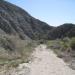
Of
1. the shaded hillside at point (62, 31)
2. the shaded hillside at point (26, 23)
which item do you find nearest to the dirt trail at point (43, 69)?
the shaded hillside at point (26, 23)

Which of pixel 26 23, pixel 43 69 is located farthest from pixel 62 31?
pixel 43 69

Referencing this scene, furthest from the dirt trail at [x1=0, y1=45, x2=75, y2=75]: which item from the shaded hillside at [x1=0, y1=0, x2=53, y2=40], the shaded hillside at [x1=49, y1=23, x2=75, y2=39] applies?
the shaded hillside at [x1=49, y1=23, x2=75, y2=39]

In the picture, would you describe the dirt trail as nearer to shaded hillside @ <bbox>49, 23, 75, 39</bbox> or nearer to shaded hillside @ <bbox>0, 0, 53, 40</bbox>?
shaded hillside @ <bbox>0, 0, 53, 40</bbox>

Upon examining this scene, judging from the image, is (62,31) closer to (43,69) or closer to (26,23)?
(26,23)

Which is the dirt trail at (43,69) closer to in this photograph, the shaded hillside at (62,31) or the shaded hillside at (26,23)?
the shaded hillside at (26,23)

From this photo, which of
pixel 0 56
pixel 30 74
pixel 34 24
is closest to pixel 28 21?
pixel 34 24

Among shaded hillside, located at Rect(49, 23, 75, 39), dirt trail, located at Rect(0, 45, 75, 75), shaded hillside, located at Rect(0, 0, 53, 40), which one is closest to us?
dirt trail, located at Rect(0, 45, 75, 75)

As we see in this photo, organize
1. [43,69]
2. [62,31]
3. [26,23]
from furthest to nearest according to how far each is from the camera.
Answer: [26,23] → [62,31] → [43,69]

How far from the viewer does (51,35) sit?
479 ft

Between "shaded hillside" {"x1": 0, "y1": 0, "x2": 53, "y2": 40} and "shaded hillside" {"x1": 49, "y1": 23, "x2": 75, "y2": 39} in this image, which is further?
"shaded hillside" {"x1": 49, "y1": 23, "x2": 75, "y2": 39}

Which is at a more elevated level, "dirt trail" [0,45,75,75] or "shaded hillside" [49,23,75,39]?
"shaded hillside" [49,23,75,39]

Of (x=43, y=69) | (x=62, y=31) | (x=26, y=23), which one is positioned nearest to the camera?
(x=43, y=69)

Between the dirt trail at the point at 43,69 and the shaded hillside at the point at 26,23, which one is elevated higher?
the shaded hillside at the point at 26,23

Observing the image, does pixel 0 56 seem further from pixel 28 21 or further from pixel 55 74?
pixel 28 21
